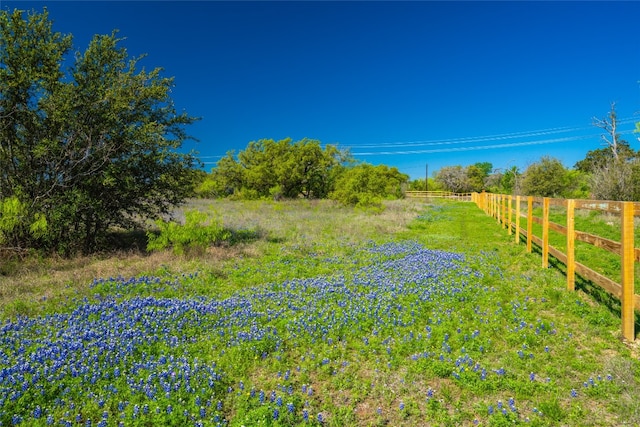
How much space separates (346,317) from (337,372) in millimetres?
1517

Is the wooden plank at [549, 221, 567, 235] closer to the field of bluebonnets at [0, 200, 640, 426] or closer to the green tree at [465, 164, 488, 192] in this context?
the field of bluebonnets at [0, 200, 640, 426]

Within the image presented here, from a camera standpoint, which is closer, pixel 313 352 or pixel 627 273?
pixel 313 352

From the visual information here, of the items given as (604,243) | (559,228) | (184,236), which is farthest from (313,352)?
(184,236)

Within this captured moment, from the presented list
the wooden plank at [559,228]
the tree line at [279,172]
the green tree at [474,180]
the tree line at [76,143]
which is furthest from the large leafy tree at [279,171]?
the green tree at [474,180]

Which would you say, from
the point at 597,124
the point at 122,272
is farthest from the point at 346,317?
the point at 597,124

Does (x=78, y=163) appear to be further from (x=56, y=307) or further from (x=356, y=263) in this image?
(x=356, y=263)

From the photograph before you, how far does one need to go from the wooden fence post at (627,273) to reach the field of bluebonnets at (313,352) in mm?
266

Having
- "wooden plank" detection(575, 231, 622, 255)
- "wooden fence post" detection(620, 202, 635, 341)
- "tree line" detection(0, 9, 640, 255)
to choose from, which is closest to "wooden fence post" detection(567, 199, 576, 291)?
"wooden plank" detection(575, 231, 622, 255)

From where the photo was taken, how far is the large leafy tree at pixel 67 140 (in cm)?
1104

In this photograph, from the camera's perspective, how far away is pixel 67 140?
38.6 ft

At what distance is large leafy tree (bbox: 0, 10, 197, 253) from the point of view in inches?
435

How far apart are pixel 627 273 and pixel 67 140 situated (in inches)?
563

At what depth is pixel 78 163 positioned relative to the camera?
11.7m

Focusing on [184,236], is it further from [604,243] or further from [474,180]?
[474,180]
